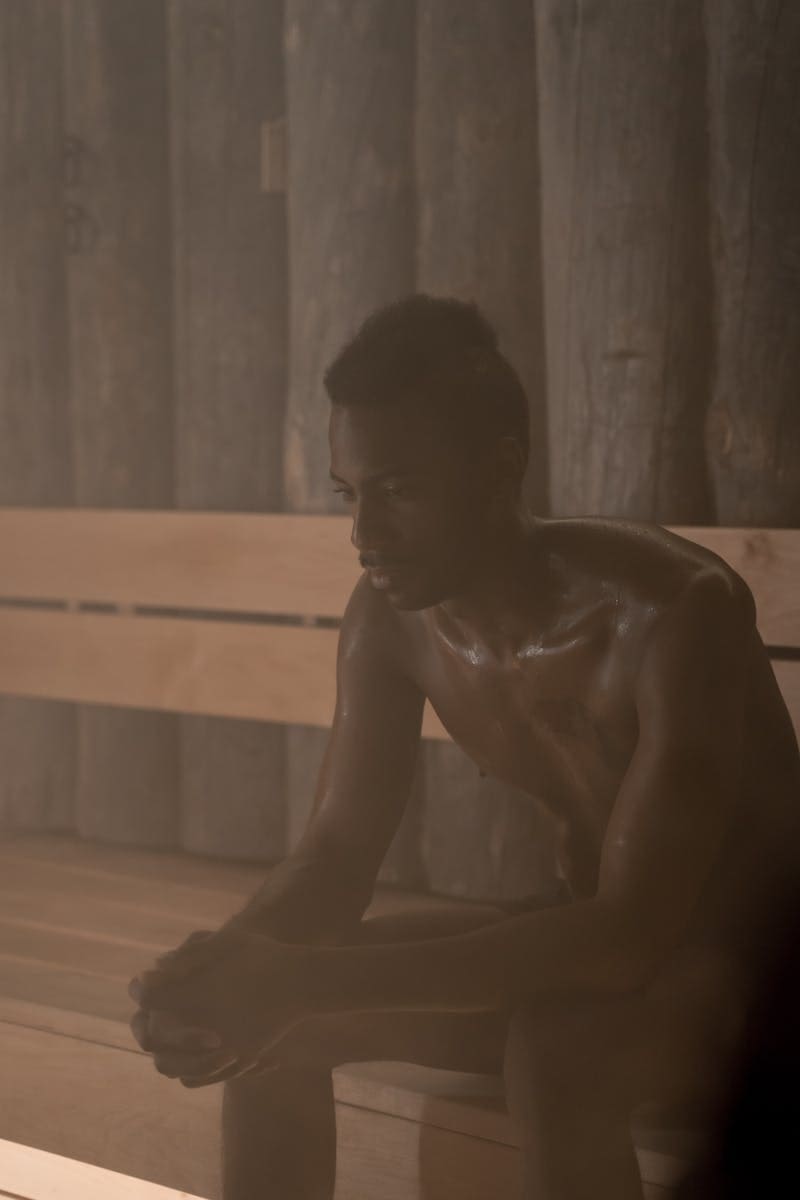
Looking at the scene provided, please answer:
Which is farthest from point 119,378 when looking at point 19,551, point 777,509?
point 777,509

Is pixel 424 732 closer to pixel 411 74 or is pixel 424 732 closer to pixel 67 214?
pixel 411 74

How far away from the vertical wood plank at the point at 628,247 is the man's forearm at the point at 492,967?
83 cm

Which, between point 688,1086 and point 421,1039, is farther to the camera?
point 421,1039

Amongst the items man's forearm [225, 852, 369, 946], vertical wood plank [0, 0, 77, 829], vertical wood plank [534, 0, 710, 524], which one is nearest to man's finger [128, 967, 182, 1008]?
man's forearm [225, 852, 369, 946]

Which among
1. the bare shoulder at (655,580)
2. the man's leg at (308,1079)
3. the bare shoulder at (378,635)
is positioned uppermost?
the bare shoulder at (655,580)

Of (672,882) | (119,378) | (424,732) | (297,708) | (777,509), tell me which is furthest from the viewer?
(119,378)

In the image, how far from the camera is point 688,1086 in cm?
96

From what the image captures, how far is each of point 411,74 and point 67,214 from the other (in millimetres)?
657

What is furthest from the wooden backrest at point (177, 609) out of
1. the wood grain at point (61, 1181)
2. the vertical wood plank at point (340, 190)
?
the wood grain at point (61, 1181)

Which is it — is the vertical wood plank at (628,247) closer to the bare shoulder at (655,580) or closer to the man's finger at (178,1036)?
the bare shoulder at (655,580)

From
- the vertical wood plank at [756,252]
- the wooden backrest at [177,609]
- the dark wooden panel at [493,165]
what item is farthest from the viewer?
the wooden backrest at [177,609]

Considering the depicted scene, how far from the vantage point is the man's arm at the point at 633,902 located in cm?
93

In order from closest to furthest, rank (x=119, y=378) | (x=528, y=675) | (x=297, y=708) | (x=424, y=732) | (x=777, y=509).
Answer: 1. (x=528, y=675)
2. (x=777, y=509)
3. (x=424, y=732)
4. (x=297, y=708)
5. (x=119, y=378)

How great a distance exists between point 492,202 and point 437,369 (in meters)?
0.88
